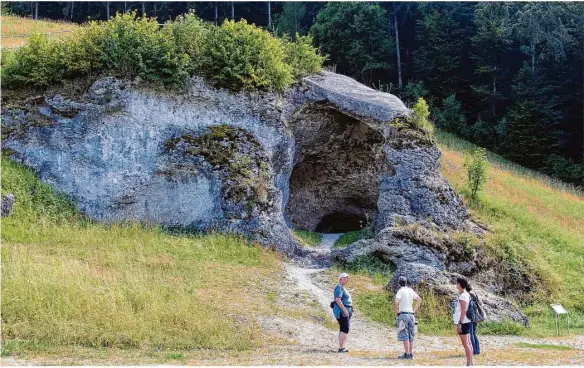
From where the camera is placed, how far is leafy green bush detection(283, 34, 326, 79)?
82.3 ft

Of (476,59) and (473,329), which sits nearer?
(473,329)

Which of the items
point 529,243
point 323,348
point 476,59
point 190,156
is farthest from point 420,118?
point 476,59

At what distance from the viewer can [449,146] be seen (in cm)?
4100

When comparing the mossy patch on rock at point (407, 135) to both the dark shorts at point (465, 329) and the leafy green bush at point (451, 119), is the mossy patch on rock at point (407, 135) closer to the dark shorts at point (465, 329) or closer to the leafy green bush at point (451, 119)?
the dark shorts at point (465, 329)

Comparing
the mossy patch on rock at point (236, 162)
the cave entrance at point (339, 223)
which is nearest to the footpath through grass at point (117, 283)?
the mossy patch on rock at point (236, 162)

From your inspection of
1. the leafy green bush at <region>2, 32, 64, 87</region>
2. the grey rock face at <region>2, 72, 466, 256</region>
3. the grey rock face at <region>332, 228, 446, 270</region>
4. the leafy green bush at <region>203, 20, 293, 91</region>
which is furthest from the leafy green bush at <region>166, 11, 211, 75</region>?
the grey rock face at <region>332, 228, 446, 270</region>

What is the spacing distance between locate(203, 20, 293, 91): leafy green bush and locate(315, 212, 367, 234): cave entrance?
7.80 meters

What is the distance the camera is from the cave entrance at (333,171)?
1017 inches

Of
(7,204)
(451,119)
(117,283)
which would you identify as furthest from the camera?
(451,119)

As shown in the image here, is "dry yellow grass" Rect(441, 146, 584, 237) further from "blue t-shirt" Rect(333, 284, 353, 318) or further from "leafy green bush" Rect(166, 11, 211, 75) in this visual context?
"blue t-shirt" Rect(333, 284, 353, 318)

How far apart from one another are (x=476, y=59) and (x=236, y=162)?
34481 mm

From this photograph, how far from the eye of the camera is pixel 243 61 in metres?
23.0

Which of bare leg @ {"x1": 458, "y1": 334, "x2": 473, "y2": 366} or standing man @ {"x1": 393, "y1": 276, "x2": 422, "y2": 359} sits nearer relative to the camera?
bare leg @ {"x1": 458, "y1": 334, "x2": 473, "y2": 366}

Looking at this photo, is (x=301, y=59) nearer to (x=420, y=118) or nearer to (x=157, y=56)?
(x=420, y=118)
